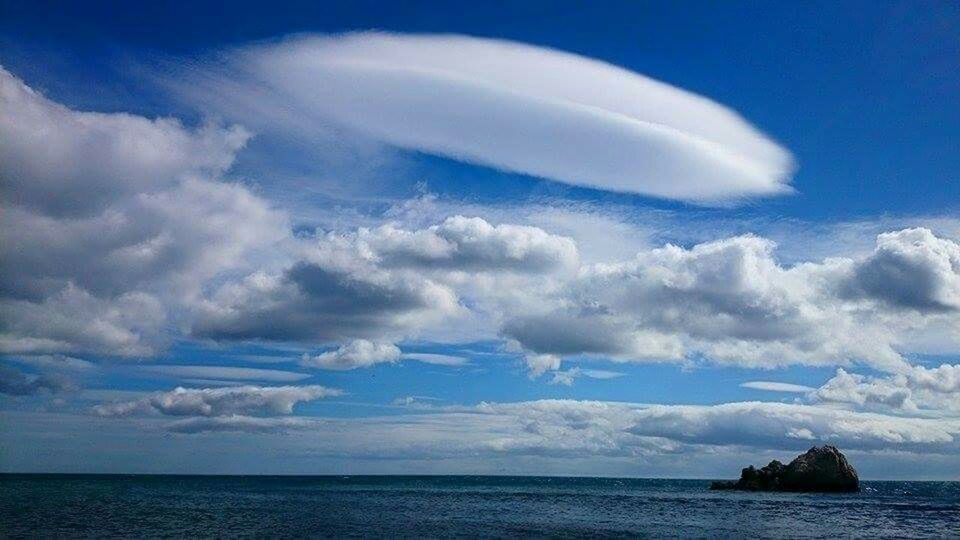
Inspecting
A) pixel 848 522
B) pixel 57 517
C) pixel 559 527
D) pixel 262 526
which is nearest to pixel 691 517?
pixel 848 522

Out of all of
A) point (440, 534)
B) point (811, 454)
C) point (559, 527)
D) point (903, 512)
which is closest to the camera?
point (440, 534)

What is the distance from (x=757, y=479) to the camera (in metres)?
144

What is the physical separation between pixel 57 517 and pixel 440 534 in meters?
40.6

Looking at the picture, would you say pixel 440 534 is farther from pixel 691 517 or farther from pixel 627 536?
pixel 691 517

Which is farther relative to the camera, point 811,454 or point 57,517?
point 811,454

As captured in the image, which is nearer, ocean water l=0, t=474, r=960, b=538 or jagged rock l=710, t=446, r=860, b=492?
ocean water l=0, t=474, r=960, b=538

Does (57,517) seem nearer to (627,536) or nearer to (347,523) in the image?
(347,523)

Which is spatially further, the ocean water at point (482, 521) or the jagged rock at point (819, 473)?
the jagged rock at point (819, 473)

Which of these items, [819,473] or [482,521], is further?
[819,473]

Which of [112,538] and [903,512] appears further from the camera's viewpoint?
[903,512]

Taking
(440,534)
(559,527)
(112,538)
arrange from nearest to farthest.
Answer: (112,538)
(440,534)
(559,527)

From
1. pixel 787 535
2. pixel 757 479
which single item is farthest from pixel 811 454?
pixel 787 535

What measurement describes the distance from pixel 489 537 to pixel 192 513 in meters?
41.0

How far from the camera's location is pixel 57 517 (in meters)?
72.9
